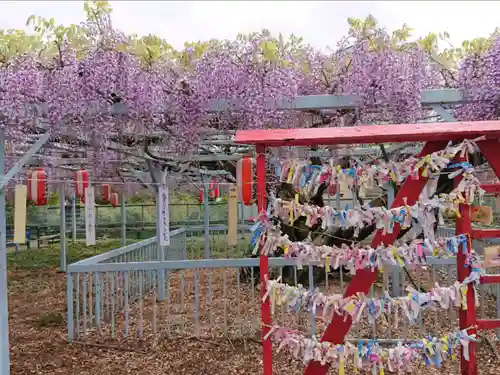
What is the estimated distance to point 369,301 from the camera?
2.42 meters

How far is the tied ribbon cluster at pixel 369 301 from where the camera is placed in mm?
2398

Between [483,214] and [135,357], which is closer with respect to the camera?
[483,214]

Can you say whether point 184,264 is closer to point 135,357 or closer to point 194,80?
point 135,357

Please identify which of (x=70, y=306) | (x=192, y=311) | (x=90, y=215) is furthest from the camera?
(x=192, y=311)

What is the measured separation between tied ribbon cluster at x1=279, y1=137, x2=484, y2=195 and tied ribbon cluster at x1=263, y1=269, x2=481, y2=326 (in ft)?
1.84

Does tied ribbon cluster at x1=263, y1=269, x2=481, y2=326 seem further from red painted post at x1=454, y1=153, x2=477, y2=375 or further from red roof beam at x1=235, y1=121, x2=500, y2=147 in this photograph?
red roof beam at x1=235, y1=121, x2=500, y2=147

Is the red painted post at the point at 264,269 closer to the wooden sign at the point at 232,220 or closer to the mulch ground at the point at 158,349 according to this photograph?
the mulch ground at the point at 158,349

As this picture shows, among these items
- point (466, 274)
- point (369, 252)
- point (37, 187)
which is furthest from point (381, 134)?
point (37, 187)

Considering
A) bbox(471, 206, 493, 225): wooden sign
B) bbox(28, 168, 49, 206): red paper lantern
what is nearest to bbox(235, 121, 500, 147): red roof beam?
bbox(471, 206, 493, 225): wooden sign

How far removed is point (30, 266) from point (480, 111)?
9187 mm

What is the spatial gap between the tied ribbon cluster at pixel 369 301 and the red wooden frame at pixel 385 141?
3.7 inches

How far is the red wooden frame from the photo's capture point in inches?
96.0

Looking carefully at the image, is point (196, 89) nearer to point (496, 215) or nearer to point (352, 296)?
point (352, 296)

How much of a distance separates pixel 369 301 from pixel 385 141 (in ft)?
2.79
